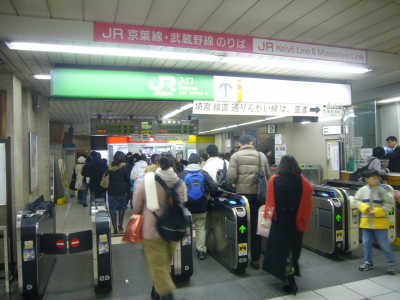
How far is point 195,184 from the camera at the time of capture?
14.3ft

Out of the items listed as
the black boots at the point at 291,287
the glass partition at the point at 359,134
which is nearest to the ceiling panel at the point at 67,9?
the black boots at the point at 291,287

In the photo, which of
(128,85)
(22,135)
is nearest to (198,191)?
(128,85)

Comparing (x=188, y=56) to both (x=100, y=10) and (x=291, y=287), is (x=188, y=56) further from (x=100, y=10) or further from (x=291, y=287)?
(x=291, y=287)

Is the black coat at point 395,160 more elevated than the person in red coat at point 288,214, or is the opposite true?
the black coat at point 395,160

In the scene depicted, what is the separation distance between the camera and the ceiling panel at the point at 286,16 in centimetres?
293

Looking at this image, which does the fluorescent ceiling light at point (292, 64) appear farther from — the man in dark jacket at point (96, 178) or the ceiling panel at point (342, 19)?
the man in dark jacket at point (96, 178)

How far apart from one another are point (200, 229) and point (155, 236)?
1861 mm

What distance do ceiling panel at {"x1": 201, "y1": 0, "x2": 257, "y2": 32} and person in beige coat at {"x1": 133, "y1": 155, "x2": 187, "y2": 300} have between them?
152 centimetres

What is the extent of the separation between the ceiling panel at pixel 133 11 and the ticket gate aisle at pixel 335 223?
3605mm

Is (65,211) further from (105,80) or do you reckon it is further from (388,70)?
(388,70)

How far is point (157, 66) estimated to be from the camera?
4.46 m

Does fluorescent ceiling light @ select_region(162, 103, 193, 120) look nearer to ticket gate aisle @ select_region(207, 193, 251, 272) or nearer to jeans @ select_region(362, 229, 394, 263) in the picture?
ticket gate aisle @ select_region(207, 193, 251, 272)

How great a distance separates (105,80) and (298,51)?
2.54 meters

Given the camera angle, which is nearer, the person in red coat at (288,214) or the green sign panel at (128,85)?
the person in red coat at (288,214)
